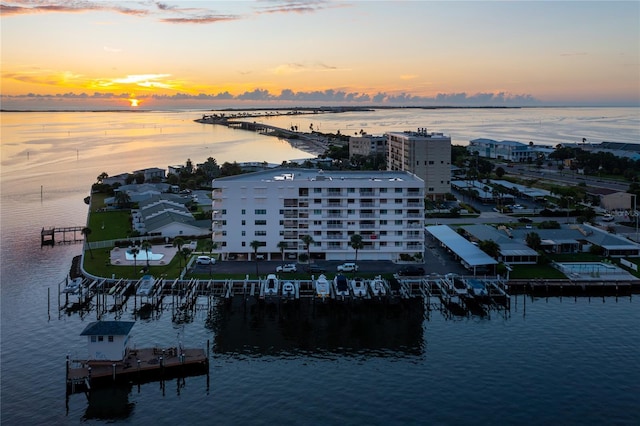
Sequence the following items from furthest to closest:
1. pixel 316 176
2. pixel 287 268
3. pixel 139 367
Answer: pixel 316 176 < pixel 287 268 < pixel 139 367

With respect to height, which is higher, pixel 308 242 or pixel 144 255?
pixel 308 242

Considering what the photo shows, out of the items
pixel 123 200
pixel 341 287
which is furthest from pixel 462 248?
pixel 123 200

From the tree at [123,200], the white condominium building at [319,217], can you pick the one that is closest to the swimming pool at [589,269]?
the white condominium building at [319,217]

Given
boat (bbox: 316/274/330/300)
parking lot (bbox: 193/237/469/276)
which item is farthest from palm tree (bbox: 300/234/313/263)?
boat (bbox: 316/274/330/300)

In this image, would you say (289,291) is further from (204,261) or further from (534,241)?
(534,241)

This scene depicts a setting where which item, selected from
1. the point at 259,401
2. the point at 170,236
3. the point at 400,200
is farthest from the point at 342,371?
the point at 170,236
